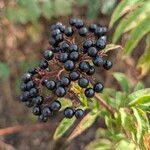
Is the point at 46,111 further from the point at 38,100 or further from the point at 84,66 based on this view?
the point at 84,66

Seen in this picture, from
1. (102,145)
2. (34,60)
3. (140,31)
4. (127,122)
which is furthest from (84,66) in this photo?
(34,60)

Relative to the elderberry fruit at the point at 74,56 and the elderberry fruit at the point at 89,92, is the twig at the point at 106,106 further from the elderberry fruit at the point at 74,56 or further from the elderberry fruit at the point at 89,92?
the elderberry fruit at the point at 74,56

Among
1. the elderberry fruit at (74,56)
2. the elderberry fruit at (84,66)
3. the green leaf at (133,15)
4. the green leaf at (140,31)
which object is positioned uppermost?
the green leaf at (133,15)

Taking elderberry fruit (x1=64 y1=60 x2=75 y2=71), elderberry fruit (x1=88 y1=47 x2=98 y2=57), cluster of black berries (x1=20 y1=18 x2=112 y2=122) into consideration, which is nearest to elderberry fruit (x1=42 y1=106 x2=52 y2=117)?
cluster of black berries (x1=20 y1=18 x2=112 y2=122)

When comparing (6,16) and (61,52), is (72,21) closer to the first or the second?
(61,52)

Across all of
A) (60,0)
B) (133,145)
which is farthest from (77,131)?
(60,0)

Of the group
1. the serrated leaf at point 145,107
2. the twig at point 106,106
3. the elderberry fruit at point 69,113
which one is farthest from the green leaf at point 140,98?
the elderberry fruit at point 69,113

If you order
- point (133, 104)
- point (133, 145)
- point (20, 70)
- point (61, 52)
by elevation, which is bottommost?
point (133, 145)

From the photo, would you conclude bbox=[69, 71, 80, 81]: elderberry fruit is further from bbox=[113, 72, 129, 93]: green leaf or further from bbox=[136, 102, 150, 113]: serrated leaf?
bbox=[113, 72, 129, 93]: green leaf
